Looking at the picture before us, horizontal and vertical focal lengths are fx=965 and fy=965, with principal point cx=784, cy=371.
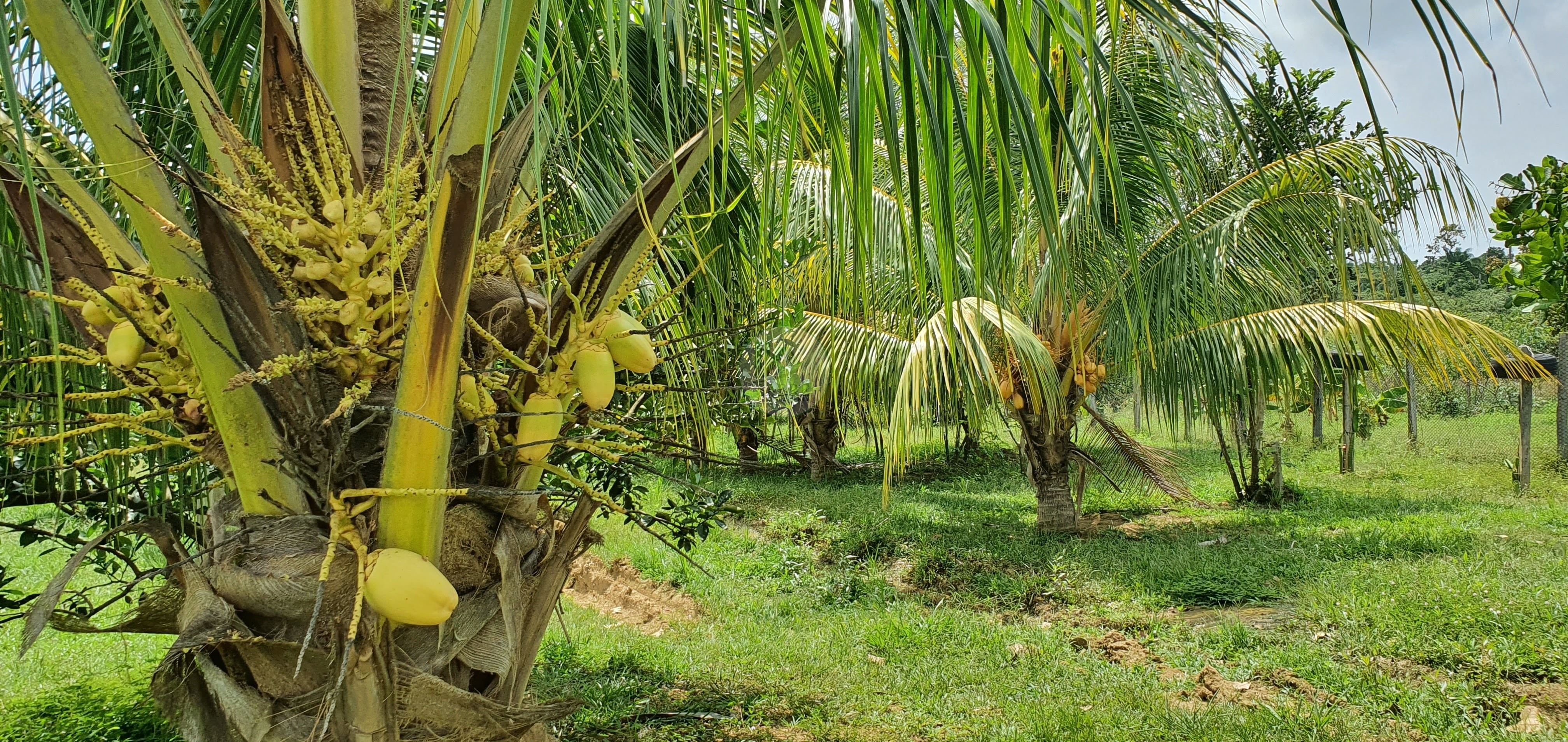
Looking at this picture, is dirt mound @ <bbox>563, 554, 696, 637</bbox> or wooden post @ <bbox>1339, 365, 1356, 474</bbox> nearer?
dirt mound @ <bbox>563, 554, 696, 637</bbox>

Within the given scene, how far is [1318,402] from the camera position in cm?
1064

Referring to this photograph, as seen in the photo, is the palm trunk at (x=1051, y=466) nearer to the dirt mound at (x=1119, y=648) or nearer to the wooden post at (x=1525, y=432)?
the dirt mound at (x=1119, y=648)

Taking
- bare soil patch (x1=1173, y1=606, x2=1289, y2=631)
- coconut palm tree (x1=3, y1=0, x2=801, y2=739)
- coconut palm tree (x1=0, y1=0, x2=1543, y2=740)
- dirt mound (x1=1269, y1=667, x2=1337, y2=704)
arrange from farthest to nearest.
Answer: bare soil patch (x1=1173, y1=606, x2=1289, y2=631) → dirt mound (x1=1269, y1=667, x2=1337, y2=704) → coconut palm tree (x1=3, y1=0, x2=801, y2=739) → coconut palm tree (x1=0, y1=0, x2=1543, y2=740)

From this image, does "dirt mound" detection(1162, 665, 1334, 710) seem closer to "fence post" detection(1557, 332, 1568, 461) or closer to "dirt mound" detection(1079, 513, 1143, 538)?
"dirt mound" detection(1079, 513, 1143, 538)

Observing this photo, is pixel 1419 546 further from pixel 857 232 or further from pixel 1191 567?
pixel 857 232

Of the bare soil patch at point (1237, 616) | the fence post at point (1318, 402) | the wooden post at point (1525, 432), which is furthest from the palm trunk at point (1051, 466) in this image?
the wooden post at point (1525, 432)

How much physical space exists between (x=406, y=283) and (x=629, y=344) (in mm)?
315

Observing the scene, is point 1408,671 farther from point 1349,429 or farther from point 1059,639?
point 1349,429

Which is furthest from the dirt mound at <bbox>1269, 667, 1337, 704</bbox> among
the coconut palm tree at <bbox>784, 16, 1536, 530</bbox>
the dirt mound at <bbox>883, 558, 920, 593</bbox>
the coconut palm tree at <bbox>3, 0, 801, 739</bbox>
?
the coconut palm tree at <bbox>3, 0, 801, 739</bbox>

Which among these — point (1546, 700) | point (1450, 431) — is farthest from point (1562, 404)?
point (1546, 700)

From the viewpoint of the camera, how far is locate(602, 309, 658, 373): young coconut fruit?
141 centimetres

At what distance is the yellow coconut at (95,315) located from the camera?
134 centimetres

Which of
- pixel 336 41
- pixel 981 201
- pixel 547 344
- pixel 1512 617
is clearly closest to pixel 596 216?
pixel 336 41

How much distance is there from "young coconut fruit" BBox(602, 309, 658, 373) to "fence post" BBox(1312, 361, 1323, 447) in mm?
6144
